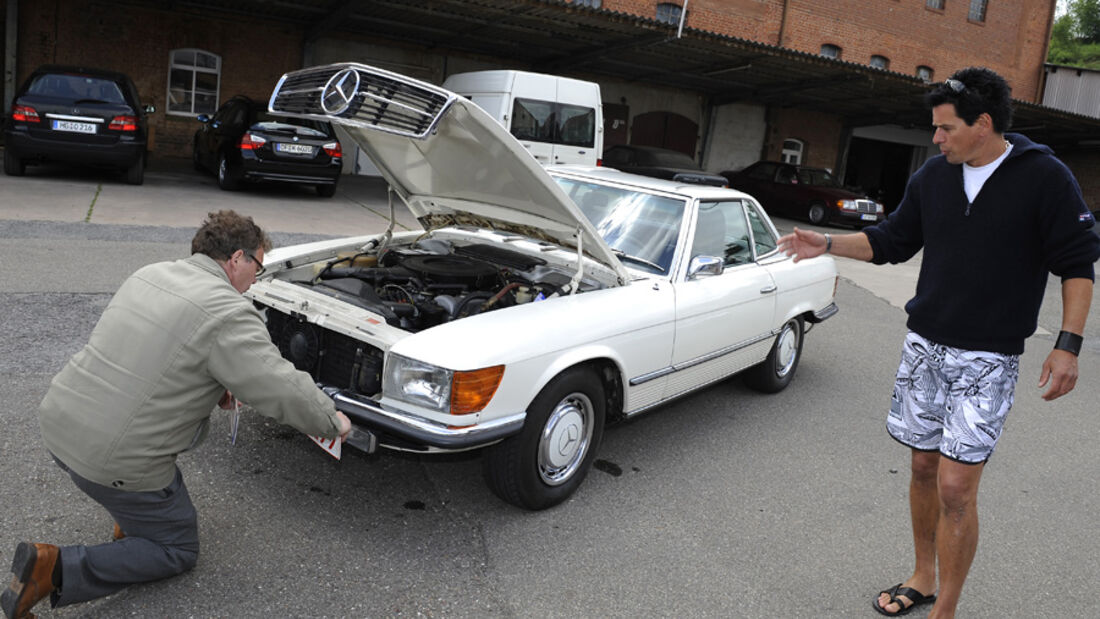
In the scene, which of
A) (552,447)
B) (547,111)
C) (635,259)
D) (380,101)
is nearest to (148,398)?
(380,101)

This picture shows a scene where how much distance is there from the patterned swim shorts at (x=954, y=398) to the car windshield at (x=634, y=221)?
1639mm

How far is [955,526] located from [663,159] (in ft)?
49.5

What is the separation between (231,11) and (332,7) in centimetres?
286

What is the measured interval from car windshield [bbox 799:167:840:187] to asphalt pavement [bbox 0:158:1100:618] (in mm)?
14808

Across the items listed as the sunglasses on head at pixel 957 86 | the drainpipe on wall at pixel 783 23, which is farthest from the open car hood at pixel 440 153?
the drainpipe on wall at pixel 783 23

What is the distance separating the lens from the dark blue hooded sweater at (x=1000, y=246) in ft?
9.07

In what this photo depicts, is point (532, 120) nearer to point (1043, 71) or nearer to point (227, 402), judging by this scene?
point (227, 402)

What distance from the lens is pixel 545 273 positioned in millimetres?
4504

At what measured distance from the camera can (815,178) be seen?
2033cm

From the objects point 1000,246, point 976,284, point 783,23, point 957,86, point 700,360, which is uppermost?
point 783,23

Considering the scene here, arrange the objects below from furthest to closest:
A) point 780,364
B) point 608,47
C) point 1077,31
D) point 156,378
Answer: point 1077,31 < point 608,47 < point 780,364 < point 156,378

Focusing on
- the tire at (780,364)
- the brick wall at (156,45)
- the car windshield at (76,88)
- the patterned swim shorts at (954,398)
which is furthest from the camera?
the brick wall at (156,45)

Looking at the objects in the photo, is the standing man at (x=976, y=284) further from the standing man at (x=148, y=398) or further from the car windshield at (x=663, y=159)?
the car windshield at (x=663, y=159)

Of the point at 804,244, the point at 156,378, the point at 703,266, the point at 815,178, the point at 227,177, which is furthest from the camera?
the point at 815,178
